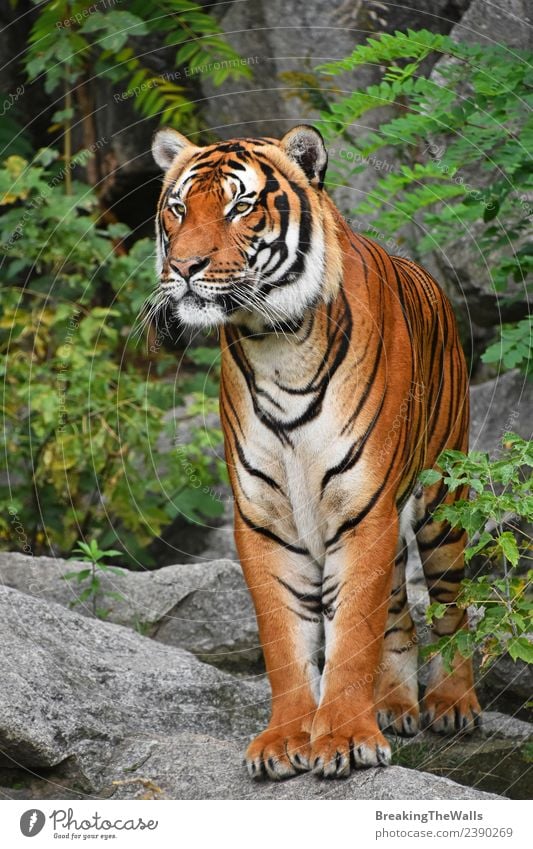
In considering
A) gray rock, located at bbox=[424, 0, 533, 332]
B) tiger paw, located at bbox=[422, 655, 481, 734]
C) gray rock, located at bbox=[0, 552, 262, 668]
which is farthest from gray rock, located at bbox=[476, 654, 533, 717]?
gray rock, located at bbox=[424, 0, 533, 332]

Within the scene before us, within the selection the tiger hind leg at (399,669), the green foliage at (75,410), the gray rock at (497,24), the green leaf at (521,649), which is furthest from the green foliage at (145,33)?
the green leaf at (521,649)

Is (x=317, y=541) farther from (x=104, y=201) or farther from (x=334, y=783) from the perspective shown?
(x=104, y=201)

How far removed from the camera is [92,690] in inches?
193

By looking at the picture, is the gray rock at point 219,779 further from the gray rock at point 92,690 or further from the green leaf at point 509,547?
the green leaf at point 509,547

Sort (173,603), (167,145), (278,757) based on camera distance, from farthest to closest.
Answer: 1. (173,603)
2. (167,145)
3. (278,757)

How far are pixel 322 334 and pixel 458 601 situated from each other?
4.01ft

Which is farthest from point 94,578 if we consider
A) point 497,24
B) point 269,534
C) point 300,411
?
point 497,24

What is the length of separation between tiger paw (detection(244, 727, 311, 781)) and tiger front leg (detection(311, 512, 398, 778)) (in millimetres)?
68

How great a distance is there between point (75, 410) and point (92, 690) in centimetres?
318

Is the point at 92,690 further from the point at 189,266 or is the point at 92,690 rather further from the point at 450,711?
the point at 189,266

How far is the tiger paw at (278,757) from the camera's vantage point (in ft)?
13.9

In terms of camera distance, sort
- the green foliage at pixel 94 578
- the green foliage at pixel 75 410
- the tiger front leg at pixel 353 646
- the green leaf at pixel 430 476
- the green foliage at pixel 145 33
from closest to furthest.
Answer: the tiger front leg at pixel 353 646 → the green leaf at pixel 430 476 → the green foliage at pixel 94 578 → the green foliage at pixel 145 33 → the green foliage at pixel 75 410

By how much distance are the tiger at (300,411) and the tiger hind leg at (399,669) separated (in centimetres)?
92

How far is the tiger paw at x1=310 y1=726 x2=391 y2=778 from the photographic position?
4.11 m
